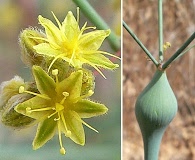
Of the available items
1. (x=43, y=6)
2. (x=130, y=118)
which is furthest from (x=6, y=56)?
(x=130, y=118)

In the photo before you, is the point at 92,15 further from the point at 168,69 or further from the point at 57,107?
the point at 168,69

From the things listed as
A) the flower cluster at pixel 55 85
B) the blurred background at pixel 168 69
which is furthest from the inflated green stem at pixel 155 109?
the blurred background at pixel 168 69

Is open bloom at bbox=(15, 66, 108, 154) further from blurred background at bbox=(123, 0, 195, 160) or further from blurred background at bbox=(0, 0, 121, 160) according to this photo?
blurred background at bbox=(123, 0, 195, 160)

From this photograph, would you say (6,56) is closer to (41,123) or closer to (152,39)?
(41,123)

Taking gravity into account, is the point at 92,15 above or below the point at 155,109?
above

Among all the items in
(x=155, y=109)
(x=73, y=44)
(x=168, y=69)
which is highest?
(x=73, y=44)

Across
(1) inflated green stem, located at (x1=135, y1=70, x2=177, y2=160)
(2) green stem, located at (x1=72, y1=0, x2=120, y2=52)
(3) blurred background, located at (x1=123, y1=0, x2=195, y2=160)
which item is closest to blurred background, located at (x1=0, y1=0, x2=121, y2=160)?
(2) green stem, located at (x1=72, y1=0, x2=120, y2=52)

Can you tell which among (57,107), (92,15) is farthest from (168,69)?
(57,107)
